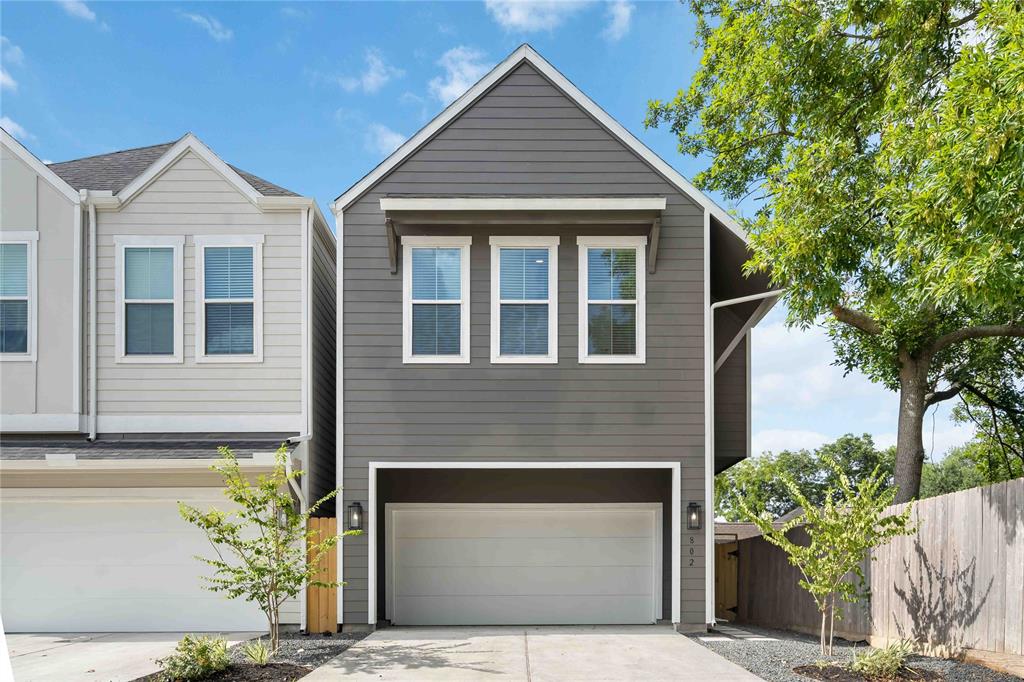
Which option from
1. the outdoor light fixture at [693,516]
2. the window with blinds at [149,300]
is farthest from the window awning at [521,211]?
the outdoor light fixture at [693,516]

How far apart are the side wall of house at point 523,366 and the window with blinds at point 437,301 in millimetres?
230

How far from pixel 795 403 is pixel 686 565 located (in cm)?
2741

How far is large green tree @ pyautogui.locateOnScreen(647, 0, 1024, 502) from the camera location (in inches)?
266

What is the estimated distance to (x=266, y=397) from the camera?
10.9 metres

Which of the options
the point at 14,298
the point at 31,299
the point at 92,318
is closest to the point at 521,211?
the point at 92,318

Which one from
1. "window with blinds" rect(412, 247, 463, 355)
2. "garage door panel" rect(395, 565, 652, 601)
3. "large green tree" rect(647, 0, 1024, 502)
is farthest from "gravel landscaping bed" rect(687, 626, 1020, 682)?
"window with blinds" rect(412, 247, 463, 355)

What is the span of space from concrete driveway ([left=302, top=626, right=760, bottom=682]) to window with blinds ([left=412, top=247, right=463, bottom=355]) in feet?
12.2

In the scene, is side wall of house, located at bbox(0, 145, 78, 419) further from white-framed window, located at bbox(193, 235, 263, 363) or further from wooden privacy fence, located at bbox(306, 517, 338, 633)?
wooden privacy fence, located at bbox(306, 517, 338, 633)

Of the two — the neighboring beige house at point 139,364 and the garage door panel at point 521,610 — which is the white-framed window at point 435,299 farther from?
the garage door panel at point 521,610

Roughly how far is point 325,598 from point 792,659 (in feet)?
19.0

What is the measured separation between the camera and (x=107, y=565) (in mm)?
10719

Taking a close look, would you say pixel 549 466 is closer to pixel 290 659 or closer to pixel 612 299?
pixel 612 299

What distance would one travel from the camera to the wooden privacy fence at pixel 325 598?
33.4ft

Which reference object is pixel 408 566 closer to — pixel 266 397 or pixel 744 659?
pixel 266 397
